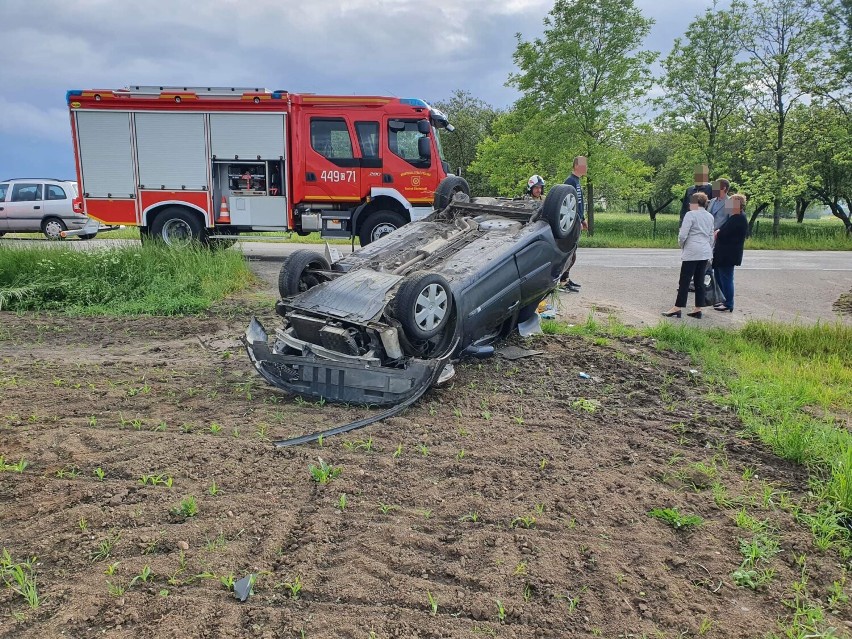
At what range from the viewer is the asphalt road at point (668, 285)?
27.0ft

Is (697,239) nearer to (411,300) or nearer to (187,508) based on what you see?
(411,300)

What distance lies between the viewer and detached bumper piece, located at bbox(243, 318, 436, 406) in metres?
4.49

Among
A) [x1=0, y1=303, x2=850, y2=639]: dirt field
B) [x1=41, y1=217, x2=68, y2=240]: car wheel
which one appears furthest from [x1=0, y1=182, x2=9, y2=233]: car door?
[x1=0, y1=303, x2=850, y2=639]: dirt field

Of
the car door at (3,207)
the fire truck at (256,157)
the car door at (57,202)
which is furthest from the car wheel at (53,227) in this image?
the fire truck at (256,157)

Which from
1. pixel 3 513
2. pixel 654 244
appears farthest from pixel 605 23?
pixel 3 513

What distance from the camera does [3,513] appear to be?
3012 millimetres

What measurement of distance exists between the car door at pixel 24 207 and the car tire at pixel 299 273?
16387 millimetres

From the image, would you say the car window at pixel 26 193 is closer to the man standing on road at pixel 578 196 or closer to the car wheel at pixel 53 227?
the car wheel at pixel 53 227

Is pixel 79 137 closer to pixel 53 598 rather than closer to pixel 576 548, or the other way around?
pixel 53 598

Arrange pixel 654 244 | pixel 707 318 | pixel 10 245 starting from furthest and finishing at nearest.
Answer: pixel 654 244
pixel 10 245
pixel 707 318

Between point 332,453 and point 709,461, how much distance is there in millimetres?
2402

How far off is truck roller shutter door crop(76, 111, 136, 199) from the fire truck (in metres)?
0.02

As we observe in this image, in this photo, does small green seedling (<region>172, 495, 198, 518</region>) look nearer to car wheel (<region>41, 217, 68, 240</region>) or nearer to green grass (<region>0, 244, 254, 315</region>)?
green grass (<region>0, 244, 254, 315</region>)

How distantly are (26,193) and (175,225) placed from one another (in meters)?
8.44
